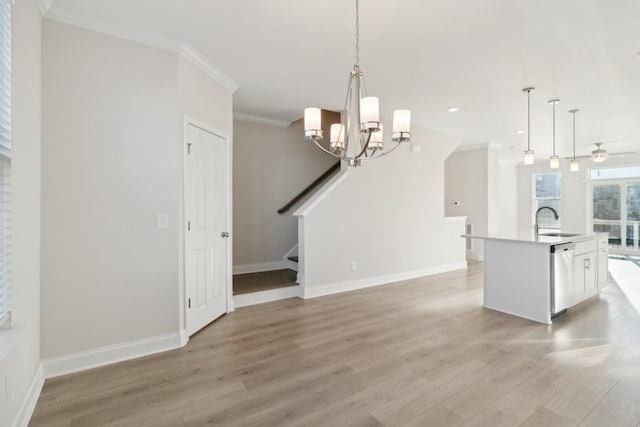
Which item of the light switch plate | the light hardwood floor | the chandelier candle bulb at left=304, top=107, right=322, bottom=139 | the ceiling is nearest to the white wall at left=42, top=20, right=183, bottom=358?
the light switch plate

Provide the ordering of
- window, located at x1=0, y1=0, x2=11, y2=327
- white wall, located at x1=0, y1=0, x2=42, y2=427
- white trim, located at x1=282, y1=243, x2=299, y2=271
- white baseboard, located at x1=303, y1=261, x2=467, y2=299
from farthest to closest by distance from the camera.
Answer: white trim, located at x1=282, y1=243, x2=299, y2=271
white baseboard, located at x1=303, y1=261, x2=467, y2=299
white wall, located at x1=0, y1=0, x2=42, y2=427
window, located at x1=0, y1=0, x2=11, y2=327

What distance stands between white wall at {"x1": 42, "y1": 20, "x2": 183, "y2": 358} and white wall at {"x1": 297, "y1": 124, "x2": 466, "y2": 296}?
197 centimetres

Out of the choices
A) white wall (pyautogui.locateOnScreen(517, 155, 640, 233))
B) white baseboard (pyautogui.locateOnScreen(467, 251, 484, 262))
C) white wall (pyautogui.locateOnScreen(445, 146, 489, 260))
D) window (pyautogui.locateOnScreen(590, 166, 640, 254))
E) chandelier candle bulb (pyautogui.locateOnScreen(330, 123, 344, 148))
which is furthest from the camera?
white wall (pyautogui.locateOnScreen(517, 155, 640, 233))

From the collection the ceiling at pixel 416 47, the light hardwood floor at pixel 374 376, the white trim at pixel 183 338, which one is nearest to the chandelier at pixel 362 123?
the ceiling at pixel 416 47

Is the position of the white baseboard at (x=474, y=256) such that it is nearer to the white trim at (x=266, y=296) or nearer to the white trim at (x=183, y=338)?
the white trim at (x=266, y=296)

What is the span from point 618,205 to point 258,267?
9117 millimetres

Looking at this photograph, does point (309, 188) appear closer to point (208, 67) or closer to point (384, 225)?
point (384, 225)

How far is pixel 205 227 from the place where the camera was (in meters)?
3.38

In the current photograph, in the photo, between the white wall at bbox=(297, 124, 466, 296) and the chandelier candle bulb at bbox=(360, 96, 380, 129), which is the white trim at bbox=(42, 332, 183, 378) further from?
the chandelier candle bulb at bbox=(360, 96, 380, 129)

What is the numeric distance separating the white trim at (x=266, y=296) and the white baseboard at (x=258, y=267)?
44.4 inches

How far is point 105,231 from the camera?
2564 mm

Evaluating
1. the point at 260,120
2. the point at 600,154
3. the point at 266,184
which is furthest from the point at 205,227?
the point at 600,154

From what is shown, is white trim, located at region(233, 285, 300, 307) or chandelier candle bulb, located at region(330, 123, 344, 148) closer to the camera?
chandelier candle bulb, located at region(330, 123, 344, 148)

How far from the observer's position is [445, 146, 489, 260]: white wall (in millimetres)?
7148
